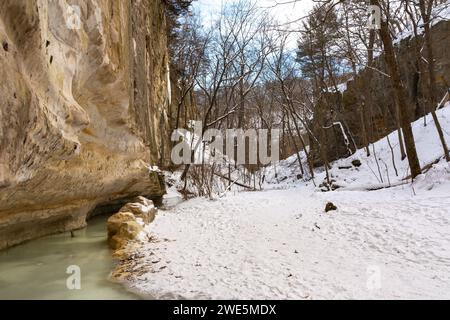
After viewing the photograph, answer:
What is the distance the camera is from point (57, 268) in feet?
18.9

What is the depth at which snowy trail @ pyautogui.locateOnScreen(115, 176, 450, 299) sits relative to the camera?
169 inches

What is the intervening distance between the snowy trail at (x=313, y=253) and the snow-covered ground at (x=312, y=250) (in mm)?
14

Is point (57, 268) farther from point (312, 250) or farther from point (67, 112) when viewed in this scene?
point (312, 250)

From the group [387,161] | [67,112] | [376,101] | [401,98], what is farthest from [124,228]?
[376,101]

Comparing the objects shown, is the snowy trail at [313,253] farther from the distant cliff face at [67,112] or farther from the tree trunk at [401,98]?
the distant cliff face at [67,112]

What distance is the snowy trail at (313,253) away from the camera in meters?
4.29

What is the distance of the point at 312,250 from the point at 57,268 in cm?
433

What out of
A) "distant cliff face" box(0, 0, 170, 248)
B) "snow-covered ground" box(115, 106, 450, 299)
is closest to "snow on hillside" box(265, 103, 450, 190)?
"snow-covered ground" box(115, 106, 450, 299)

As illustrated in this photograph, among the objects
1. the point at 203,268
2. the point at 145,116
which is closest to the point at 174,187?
the point at 145,116

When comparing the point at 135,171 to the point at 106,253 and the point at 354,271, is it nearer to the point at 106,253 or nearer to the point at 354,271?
the point at 106,253

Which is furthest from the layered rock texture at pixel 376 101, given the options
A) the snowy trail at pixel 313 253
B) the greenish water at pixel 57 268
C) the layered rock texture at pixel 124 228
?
the greenish water at pixel 57 268

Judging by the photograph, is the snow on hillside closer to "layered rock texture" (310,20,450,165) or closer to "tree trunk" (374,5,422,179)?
"tree trunk" (374,5,422,179)

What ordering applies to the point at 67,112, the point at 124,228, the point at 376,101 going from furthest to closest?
the point at 376,101
the point at 124,228
the point at 67,112

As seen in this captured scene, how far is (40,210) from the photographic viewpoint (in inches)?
289
